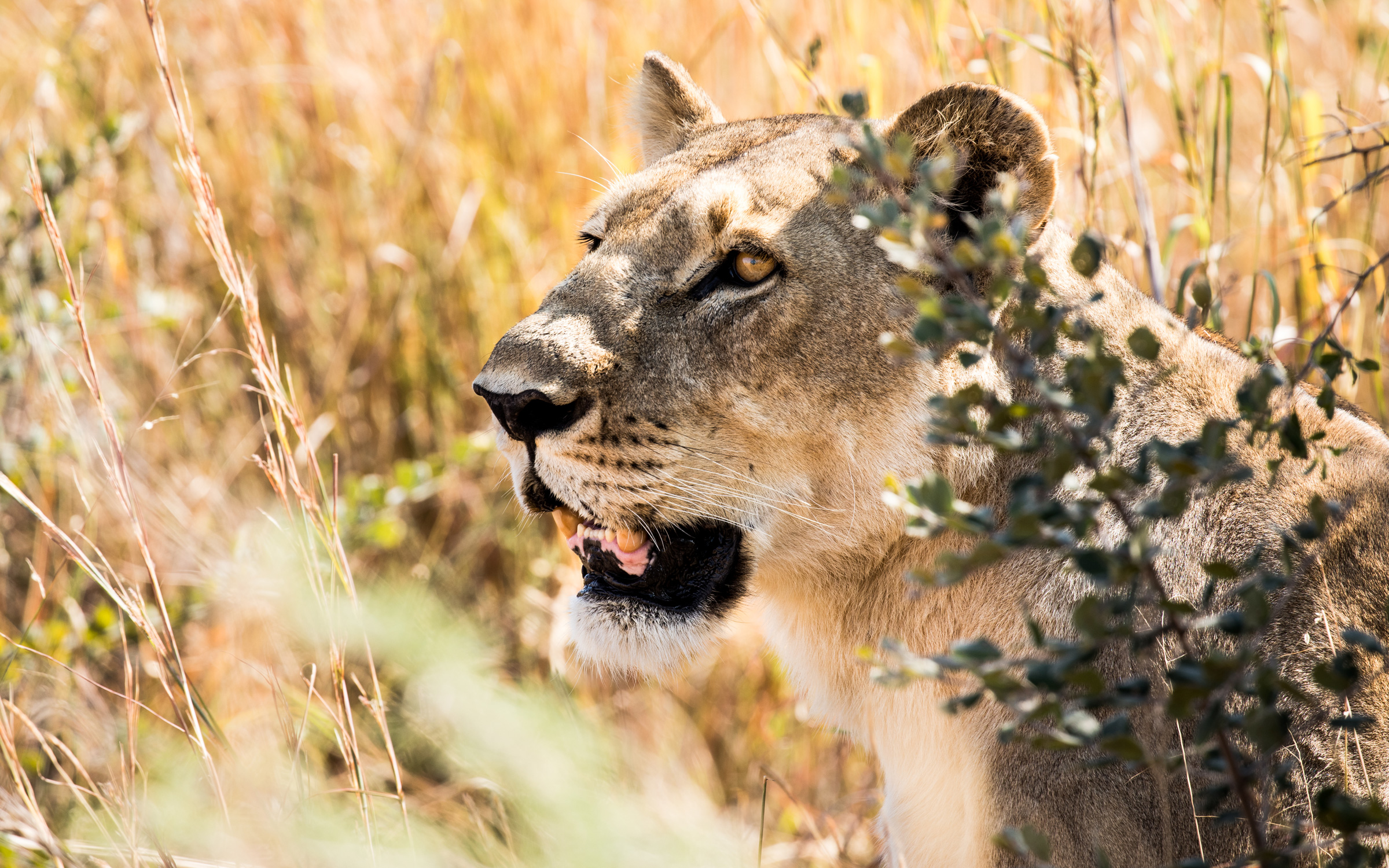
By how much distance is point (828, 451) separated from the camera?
2.38 meters

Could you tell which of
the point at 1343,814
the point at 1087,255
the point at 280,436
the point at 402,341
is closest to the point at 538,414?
the point at 280,436

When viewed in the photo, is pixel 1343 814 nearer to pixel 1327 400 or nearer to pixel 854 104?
pixel 1327 400

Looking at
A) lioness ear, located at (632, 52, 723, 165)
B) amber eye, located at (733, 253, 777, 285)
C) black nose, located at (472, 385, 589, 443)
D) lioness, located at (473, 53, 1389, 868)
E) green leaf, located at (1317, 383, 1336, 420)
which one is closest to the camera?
green leaf, located at (1317, 383, 1336, 420)

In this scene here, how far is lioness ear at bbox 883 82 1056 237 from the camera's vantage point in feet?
7.39

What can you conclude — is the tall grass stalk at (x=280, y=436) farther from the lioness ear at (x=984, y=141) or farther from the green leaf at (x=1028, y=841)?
the lioness ear at (x=984, y=141)

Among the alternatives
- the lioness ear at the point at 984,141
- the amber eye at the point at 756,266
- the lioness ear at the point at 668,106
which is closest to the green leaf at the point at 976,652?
the lioness ear at the point at 984,141

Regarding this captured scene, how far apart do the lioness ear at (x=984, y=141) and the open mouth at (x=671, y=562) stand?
88 centimetres

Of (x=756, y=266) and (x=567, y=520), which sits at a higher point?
(x=756, y=266)

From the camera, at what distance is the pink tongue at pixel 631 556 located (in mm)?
2484

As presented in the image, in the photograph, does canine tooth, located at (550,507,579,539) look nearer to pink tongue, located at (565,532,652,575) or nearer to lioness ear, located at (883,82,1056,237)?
pink tongue, located at (565,532,652,575)

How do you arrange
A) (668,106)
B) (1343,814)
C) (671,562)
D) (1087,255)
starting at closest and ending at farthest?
(1343,814) → (1087,255) → (671,562) → (668,106)

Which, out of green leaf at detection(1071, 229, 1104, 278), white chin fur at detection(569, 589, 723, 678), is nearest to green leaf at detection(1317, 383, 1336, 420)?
green leaf at detection(1071, 229, 1104, 278)

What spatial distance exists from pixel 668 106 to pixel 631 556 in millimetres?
1439

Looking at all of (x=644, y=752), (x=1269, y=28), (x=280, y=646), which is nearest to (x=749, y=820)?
(x=644, y=752)
